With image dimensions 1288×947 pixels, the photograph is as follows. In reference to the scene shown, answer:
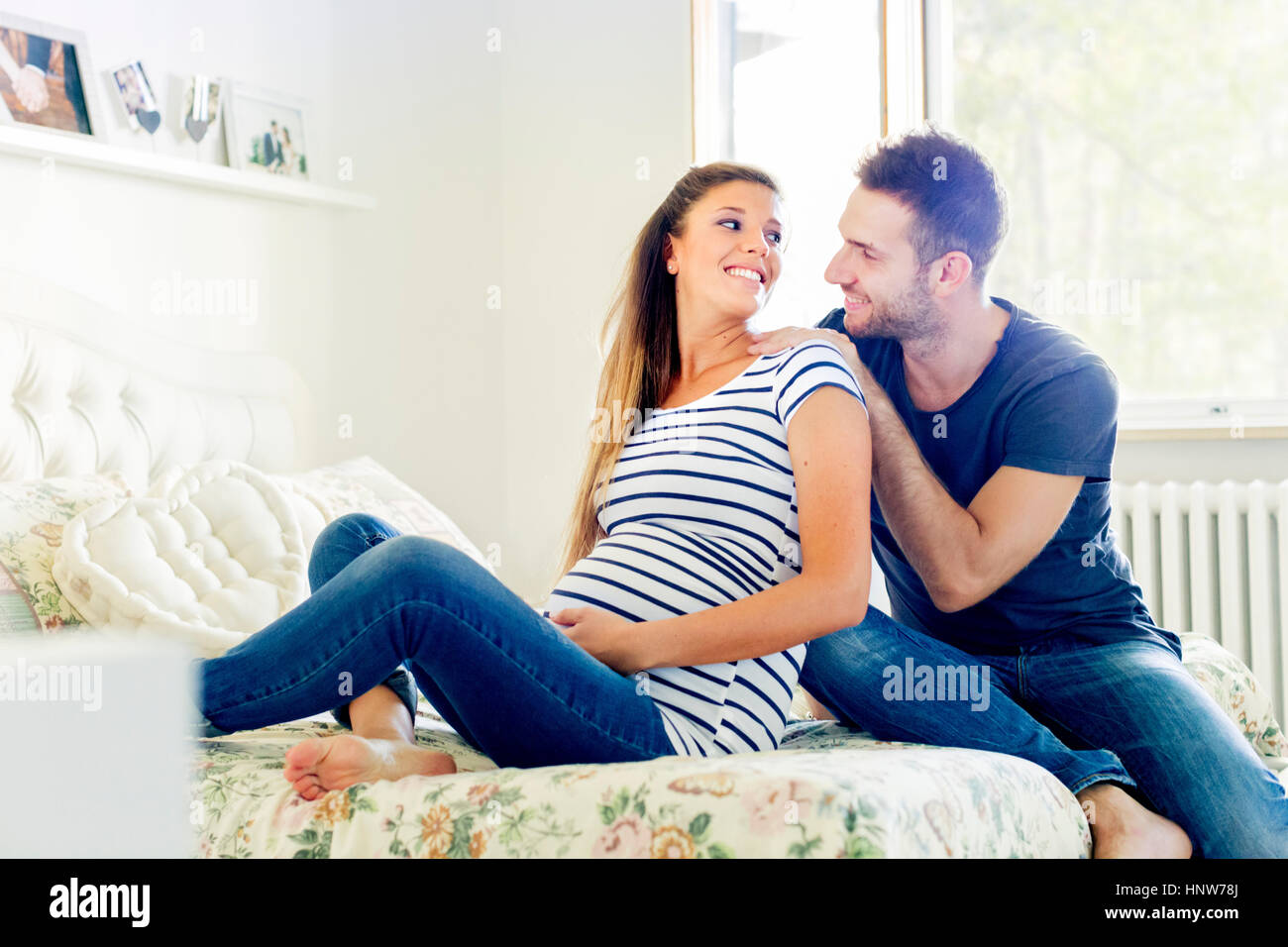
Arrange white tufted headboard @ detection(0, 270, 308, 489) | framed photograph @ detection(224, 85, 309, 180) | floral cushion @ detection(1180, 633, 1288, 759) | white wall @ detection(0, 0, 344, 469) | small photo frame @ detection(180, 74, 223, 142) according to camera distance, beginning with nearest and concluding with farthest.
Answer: floral cushion @ detection(1180, 633, 1288, 759), white tufted headboard @ detection(0, 270, 308, 489), white wall @ detection(0, 0, 344, 469), small photo frame @ detection(180, 74, 223, 142), framed photograph @ detection(224, 85, 309, 180)

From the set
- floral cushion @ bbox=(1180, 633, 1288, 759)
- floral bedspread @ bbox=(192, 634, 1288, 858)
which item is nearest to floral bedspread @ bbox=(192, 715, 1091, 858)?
floral bedspread @ bbox=(192, 634, 1288, 858)

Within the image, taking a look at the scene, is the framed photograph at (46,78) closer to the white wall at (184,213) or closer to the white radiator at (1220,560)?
the white wall at (184,213)

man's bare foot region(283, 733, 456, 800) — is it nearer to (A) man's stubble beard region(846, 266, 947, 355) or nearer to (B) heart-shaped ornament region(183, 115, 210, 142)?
(A) man's stubble beard region(846, 266, 947, 355)

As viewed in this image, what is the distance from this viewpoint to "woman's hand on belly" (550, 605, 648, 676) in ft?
3.87

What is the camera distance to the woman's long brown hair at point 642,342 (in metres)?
1.56

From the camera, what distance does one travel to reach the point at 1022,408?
1.47m

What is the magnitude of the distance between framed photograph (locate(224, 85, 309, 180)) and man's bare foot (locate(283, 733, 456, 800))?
1709 mm

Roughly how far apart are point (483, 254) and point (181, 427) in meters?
1.23

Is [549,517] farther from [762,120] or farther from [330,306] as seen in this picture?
[762,120]

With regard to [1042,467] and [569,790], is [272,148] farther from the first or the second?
[569,790]

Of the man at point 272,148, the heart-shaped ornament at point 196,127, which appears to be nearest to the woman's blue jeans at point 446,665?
the heart-shaped ornament at point 196,127

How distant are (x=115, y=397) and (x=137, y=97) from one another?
59 centimetres

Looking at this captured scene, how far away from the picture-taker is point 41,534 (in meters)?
1.59
